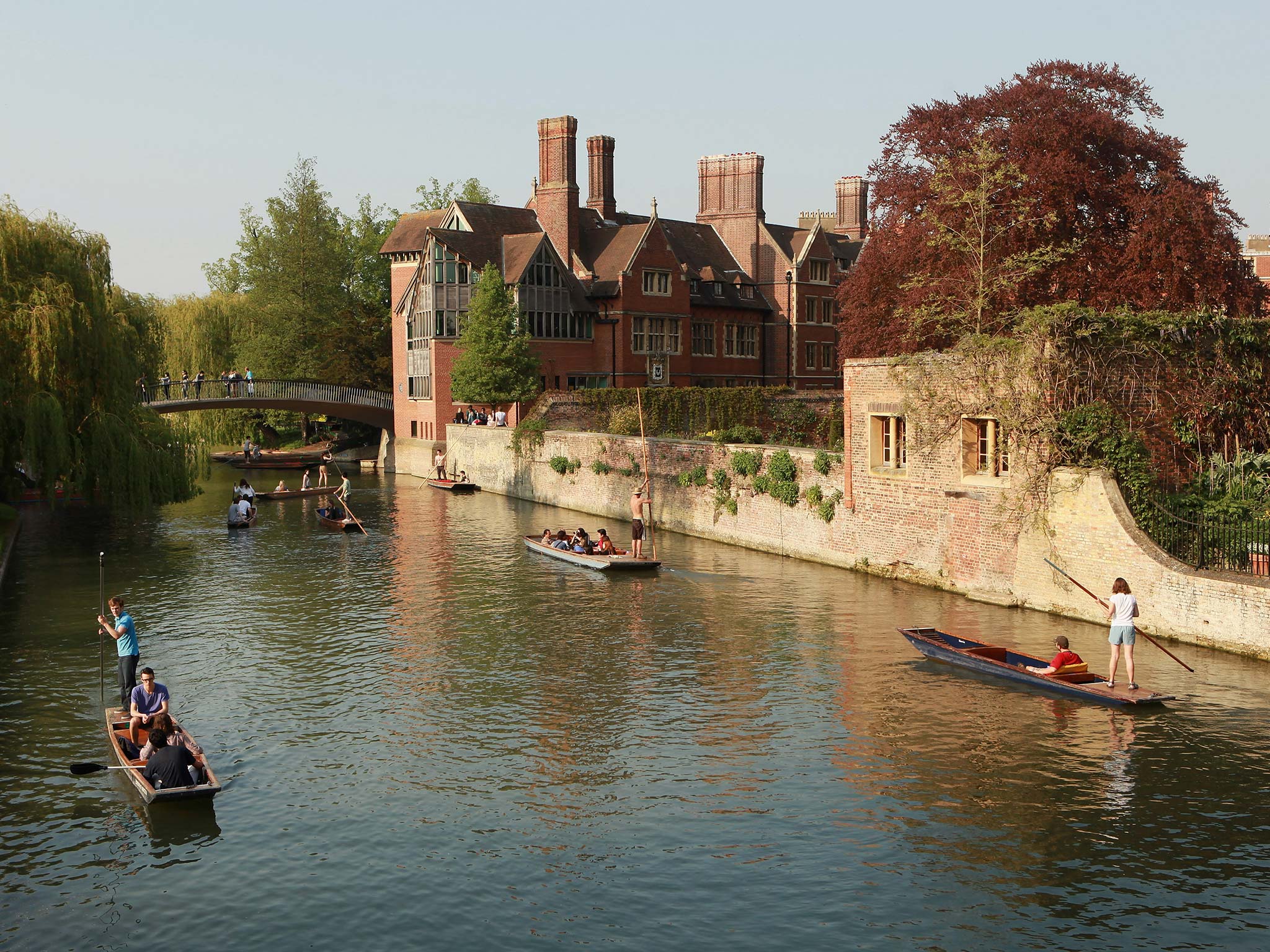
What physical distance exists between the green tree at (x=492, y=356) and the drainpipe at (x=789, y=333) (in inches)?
837

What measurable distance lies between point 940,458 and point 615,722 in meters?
13.4

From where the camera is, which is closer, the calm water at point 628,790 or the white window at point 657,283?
the calm water at point 628,790

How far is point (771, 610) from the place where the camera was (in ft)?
92.1

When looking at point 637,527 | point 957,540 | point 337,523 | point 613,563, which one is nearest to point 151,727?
point 613,563

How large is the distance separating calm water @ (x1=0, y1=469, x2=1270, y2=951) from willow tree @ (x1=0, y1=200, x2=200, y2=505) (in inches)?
279

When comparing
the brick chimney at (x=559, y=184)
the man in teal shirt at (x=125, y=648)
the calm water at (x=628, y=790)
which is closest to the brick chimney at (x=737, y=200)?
the brick chimney at (x=559, y=184)

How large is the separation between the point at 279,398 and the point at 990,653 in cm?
5128

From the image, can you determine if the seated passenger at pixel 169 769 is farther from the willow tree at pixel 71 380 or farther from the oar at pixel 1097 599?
the willow tree at pixel 71 380

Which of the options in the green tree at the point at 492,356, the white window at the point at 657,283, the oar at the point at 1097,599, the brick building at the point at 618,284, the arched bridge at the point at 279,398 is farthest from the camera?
the white window at the point at 657,283

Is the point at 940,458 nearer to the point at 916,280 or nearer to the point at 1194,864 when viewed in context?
the point at 916,280

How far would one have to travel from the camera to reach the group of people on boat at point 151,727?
611 inches

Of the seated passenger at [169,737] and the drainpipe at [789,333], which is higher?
the drainpipe at [789,333]

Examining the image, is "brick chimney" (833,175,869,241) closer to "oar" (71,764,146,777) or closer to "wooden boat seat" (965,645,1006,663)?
"wooden boat seat" (965,645,1006,663)

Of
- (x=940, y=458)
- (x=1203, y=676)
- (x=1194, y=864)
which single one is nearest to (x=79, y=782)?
(x=1194, y=864)
